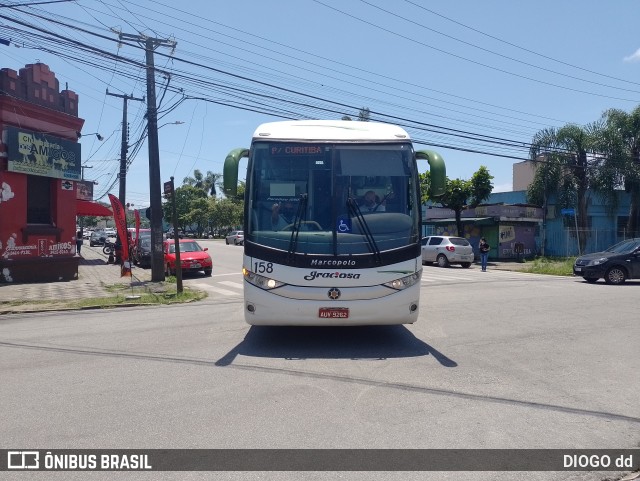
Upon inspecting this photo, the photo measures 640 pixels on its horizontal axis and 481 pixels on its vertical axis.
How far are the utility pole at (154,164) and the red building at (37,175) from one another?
11.2 feet

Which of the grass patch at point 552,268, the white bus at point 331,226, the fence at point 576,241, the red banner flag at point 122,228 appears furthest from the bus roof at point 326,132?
the fence at point 576,241

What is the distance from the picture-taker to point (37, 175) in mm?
19906

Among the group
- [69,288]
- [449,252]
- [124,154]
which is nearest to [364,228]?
[69,288]

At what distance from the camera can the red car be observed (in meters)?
23.6

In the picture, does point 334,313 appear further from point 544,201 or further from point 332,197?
point 544,201

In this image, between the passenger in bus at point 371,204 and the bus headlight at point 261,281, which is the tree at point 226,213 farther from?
the passenger in bus at point 371,204

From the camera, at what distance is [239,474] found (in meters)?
4.36

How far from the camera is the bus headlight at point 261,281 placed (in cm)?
818

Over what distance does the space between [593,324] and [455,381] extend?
5429 mm

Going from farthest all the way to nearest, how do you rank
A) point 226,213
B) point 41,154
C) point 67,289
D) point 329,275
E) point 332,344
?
point 226,213, point 41,154, point 67,289, point 332,344, point 329,275

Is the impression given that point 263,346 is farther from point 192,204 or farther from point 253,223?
point 192,204

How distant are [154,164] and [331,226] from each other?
43.8ft

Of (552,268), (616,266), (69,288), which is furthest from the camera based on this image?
(552,268)

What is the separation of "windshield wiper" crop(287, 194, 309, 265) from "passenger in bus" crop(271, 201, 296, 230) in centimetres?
7
